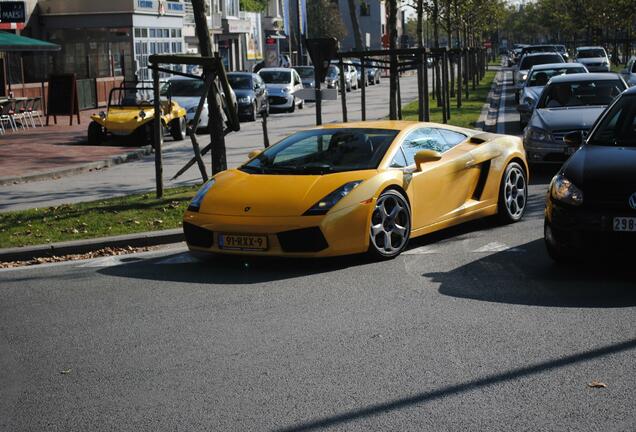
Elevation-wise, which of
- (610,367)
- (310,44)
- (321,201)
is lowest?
(610,367)

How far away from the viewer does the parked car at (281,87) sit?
1614 inches

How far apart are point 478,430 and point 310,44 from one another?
48.6 ft

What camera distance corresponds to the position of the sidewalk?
20.3 m

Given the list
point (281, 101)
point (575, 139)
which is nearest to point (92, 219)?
point (575, 139)

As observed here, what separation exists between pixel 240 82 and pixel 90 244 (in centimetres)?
2628

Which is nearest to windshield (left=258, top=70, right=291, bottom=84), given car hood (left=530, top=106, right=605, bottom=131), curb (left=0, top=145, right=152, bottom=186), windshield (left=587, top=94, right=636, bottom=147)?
curb (left=0, top=145, right=152, bottom=186)

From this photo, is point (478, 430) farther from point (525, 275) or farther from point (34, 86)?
point (34, 86)

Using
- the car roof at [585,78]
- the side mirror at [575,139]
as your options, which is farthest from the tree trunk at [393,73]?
the side mirror at [575,139]

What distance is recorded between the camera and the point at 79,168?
20.6 meters

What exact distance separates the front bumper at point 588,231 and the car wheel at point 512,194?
2588mm

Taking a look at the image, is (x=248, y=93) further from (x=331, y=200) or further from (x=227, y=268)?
(x=331, y=200)

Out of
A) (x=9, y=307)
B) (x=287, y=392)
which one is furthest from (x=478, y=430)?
(x=9, y=307)

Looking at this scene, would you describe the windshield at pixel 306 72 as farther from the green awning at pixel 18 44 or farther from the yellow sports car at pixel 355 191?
the yellow sports car at pixel 355 191

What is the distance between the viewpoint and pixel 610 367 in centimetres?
642
